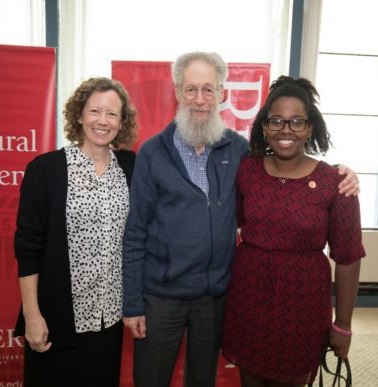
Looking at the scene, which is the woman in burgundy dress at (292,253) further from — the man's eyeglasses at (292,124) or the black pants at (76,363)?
the black pants at (76,363)

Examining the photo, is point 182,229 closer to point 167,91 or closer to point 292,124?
point 292,124

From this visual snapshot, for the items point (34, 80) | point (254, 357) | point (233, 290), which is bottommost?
point (254, 357)

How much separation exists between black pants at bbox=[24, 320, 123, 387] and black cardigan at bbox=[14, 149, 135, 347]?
9 centimetres

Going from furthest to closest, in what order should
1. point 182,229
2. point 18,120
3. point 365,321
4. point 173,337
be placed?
point 365,321
point 18,120
point 173,337
point 182,229

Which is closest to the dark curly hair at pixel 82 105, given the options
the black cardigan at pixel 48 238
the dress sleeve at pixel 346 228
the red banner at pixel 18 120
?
the black cardigan at pixel 48 238

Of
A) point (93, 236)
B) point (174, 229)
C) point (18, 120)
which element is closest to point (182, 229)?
point (174, 229)

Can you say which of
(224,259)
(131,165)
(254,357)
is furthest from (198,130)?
(254,357)

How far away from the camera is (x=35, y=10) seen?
3.01 m

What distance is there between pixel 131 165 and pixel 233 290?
0.65 m

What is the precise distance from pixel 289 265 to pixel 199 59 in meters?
0.87

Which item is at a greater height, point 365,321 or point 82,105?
point 82,105

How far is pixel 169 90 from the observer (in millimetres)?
2143

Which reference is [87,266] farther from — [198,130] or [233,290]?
[198,130]

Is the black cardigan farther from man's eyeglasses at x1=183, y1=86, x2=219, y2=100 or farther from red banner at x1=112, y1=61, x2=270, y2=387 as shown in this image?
red banner at x1=112, y1=61, x2=270, y2=387
